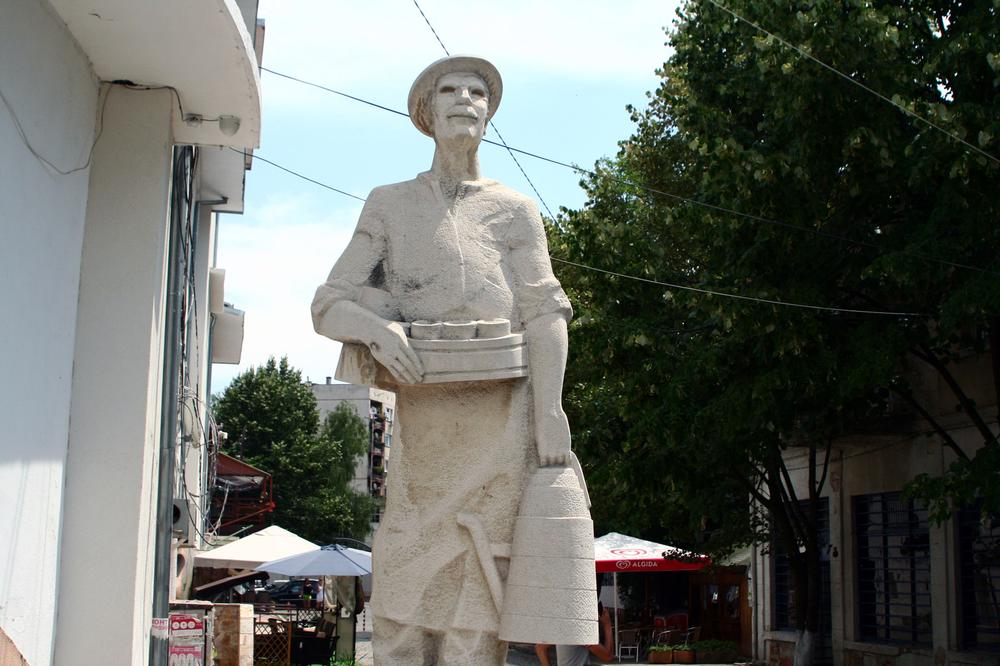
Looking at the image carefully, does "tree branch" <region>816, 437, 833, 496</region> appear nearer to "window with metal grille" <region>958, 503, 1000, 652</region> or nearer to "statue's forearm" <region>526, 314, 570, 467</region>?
"window with metal grille" <region>958, 503, 1000, 652</region>

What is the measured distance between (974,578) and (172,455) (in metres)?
12.2

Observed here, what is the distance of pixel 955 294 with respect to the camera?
12.1 m

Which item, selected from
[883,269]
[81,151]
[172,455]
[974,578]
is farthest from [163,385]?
[974,578]

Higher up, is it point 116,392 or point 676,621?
point 116,392

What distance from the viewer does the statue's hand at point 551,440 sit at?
17.8ft

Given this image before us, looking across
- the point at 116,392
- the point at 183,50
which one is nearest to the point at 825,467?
the point at 116,392

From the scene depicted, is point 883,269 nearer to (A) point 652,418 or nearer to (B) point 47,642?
(A) point 652,418

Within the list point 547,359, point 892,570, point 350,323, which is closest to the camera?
point 350,323

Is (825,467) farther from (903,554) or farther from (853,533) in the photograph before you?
(903,554)

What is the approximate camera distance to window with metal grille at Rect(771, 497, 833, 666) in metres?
22.3

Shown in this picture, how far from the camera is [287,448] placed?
5672 cm

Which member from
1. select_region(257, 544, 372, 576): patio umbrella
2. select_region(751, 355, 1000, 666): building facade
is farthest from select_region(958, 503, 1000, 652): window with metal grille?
select_region(257, 544, 372, 576): patio umbrella

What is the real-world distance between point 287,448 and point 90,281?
5026cm

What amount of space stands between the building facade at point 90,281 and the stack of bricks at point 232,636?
6.27 meters
